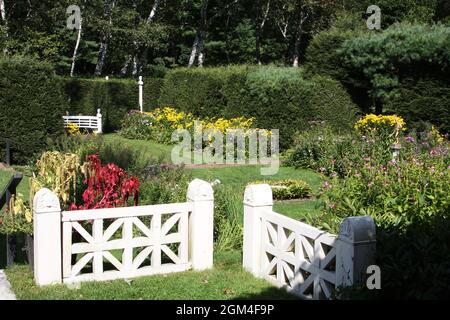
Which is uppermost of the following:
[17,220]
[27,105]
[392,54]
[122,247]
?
[392,54]

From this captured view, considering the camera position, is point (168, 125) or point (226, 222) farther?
point (168, 125)

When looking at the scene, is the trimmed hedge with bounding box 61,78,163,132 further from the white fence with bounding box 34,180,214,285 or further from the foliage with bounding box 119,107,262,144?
the white fence with bounding box 34,180,214,285

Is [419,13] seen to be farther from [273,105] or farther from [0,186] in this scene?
[0,186]

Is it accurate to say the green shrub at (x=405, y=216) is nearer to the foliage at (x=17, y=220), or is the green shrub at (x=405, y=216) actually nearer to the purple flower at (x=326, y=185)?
the purple flower at (x=326, y=185)

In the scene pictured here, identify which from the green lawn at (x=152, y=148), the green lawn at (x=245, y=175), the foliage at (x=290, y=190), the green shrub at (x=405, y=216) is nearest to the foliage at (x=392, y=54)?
the green lawn at (x=245, y=175)

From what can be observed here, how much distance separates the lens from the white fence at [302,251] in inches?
172

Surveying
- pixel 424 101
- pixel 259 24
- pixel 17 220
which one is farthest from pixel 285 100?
pixel 259 24

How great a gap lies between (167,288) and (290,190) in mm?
5786

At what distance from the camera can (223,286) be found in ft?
18.0

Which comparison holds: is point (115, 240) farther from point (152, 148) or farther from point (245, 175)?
point (152, 148)

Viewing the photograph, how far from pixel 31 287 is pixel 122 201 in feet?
5.26

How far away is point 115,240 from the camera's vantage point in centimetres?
562

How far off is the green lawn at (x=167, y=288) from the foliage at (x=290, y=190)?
15.8ft

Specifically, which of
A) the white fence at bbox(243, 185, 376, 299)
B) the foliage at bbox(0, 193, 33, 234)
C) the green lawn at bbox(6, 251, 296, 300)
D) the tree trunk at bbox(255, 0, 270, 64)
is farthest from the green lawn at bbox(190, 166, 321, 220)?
the tree trunk at bbox(255, 0, 270, 64)
